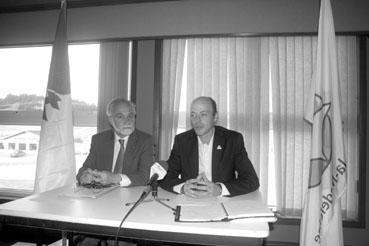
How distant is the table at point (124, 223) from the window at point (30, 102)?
6.49 feet

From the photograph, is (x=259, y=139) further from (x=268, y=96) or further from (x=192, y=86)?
(x=192, y=86)

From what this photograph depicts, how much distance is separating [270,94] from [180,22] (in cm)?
132

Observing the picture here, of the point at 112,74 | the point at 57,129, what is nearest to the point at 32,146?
the point at 57,129

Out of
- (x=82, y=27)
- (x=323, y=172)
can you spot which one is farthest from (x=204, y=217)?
(x=82, y=27)

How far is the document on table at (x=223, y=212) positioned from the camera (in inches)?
49.1

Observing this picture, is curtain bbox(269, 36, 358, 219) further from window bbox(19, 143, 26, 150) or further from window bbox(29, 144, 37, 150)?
window bbox(19, 143, 26, 150)

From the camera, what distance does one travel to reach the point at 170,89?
3.11 meters

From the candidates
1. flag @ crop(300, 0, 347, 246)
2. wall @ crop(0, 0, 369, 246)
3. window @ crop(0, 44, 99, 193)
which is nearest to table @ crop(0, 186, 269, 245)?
flag @ crop(300, 0, 347, 246)

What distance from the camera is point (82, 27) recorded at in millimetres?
3324

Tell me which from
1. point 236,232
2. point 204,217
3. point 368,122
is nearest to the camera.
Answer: point 236,232

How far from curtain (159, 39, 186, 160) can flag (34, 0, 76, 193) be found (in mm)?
1079

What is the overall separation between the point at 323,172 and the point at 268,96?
1.03 metres

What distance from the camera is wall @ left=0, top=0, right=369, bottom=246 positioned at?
280 centimetres

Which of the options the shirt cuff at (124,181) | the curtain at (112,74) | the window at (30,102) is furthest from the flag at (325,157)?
the window at (30,102)
